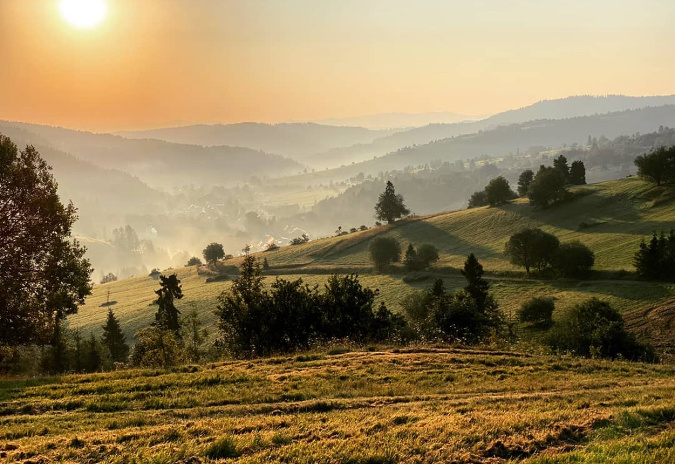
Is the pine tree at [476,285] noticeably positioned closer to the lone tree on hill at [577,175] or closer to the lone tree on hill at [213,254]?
the lone tree on hill at [577,175]

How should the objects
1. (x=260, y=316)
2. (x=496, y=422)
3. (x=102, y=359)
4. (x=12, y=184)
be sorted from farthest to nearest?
(x=102, y=359)
(x=260, y=316)
(x=12, y=184)
(x=496, y=422)

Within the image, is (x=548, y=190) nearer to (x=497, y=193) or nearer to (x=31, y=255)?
(x=497, y=193)

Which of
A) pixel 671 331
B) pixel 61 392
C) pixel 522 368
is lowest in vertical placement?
pixel 671 331

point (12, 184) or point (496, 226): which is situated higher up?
point (12, 184)

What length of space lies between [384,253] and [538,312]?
2425 inches

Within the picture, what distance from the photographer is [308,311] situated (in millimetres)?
33062

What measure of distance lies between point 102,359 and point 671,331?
275 feet

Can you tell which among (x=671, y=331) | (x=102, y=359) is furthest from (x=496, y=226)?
(x=102, y=359)

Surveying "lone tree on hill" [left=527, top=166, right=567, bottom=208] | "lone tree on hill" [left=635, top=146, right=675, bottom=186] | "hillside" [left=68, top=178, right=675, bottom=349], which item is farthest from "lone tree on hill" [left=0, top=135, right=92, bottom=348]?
"lone tree on hill" [left=635, top=146, right=675, bottom=186]

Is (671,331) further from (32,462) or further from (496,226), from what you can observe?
(496,226)

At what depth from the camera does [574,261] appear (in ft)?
268

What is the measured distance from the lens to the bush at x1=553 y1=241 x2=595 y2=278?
267 ft

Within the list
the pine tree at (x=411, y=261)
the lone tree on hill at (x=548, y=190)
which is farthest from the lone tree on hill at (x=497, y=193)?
the pine tree at (x=411, y=261)

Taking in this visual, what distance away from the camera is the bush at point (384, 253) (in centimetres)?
12319
